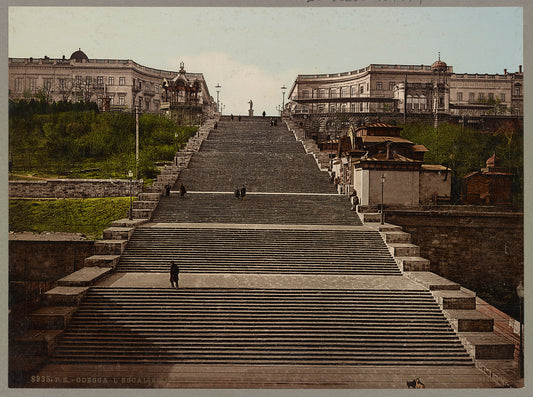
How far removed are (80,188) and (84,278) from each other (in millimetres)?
18625

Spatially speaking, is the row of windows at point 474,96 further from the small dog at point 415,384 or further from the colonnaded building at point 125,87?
the small dog at point 415,384

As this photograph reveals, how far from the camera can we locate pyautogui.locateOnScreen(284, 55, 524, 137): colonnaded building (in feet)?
158

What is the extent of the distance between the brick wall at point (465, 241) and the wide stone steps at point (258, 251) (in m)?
4.59

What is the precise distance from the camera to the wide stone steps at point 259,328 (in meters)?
12.7

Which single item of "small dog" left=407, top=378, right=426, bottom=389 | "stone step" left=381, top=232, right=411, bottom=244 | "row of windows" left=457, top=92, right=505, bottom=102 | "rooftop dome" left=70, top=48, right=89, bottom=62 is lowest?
"small dog" left=407, top=378, right=426, bottom=389

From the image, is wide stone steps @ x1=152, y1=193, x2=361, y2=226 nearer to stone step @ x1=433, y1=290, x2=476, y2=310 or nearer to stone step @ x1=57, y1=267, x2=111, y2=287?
stone step @ x1=57, y1=267, x2=111, y2=287

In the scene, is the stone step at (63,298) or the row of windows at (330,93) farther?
the row of windows at (330,93)

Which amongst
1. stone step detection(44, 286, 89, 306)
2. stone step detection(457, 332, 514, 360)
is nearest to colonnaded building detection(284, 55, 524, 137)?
stone step detection(457, 332, 514, 360)

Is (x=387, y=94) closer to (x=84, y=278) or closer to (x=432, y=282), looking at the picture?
(x=432, y=282)

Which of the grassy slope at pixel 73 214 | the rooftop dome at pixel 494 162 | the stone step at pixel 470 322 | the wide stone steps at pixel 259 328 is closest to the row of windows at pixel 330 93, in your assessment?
the rooftop dome at pixel 494 162

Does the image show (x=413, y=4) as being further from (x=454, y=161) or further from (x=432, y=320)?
(x=454, y=161)

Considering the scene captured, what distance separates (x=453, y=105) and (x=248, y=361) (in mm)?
50126

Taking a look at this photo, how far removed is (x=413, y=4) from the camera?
13.6 metres

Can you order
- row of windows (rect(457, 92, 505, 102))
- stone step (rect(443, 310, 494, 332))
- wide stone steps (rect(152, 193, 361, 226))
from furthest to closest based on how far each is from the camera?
row of windows (rect(457, 92, 505, 102)) < wide stone steps (rect(152, 193, 361, 226)) < stone step (rect(443, 310, 494, 332))
